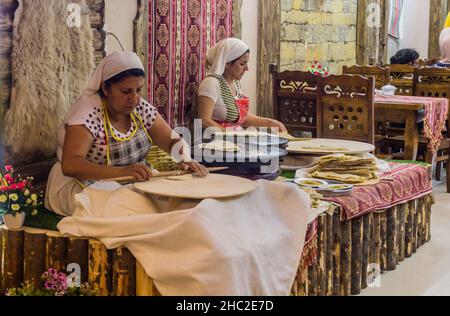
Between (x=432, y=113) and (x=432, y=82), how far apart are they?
604 millimetres

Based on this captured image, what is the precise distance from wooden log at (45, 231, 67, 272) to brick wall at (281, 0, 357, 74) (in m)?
4.40

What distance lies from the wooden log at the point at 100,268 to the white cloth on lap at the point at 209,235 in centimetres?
5

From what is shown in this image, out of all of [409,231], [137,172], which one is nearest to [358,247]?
[409,231]

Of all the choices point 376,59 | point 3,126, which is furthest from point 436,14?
point 3,126

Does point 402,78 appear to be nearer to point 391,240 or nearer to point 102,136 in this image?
Result: point 391,240

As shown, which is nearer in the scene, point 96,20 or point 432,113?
point 96,20

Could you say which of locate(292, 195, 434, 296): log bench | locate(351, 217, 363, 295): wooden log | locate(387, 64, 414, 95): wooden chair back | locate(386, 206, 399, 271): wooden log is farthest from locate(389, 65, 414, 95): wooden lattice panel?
locate(351, 217, 363, 295): wooden log

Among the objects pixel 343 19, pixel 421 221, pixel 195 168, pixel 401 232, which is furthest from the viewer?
pixel 343 19

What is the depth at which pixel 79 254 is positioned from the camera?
328 cm

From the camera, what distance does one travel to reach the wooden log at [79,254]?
3271mm

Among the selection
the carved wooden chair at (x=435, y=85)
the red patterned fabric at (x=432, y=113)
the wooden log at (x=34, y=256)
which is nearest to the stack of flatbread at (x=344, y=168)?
the wooden log at (x=34, y=256)

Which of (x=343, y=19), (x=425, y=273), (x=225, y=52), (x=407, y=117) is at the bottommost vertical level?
(x=425, y=273)

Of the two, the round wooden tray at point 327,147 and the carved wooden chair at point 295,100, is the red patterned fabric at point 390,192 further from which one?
the carved wooden chair at point 295,100

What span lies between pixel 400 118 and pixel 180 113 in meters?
2.08
